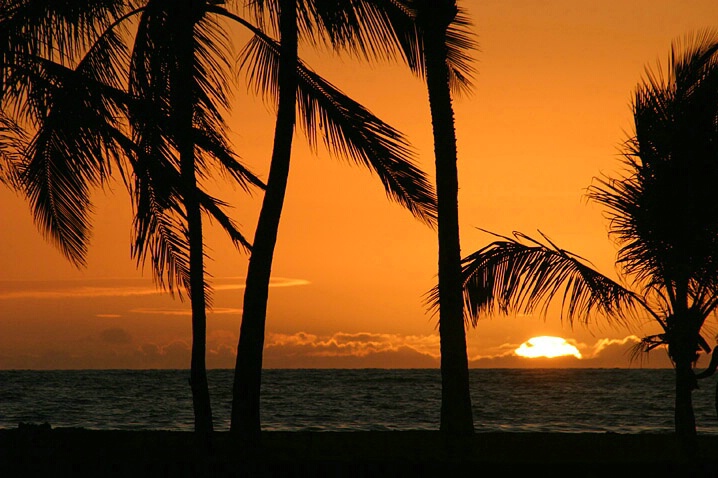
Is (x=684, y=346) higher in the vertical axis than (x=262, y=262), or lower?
lower

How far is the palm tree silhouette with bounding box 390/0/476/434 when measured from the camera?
465 inches

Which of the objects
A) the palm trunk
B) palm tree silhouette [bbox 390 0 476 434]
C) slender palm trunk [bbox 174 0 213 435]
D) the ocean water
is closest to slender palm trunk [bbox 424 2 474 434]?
palm tree silhouette [bbox 390 0 476 434]

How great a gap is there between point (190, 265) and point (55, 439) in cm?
262

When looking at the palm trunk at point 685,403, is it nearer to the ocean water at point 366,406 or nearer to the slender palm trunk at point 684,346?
the slender palm trunk at point 684,346

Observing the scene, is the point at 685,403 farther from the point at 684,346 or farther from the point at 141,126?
the point at 141,126

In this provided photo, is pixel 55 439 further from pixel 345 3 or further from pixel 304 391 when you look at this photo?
pixel 304 391

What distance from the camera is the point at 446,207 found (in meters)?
11.8

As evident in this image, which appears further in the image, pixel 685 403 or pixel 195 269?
pixel 195 269

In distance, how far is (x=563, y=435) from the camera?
45.8 feet

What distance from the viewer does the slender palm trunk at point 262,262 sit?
1098 centimetres

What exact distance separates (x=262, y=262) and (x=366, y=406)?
33.3m

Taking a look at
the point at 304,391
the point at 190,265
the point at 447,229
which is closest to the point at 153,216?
the point at 190,265

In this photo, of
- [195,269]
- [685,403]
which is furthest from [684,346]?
[195,269]

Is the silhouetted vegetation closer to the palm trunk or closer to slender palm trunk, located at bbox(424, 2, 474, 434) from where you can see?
slender palm trunk, located at bbox(424, 2, 474, 434)
